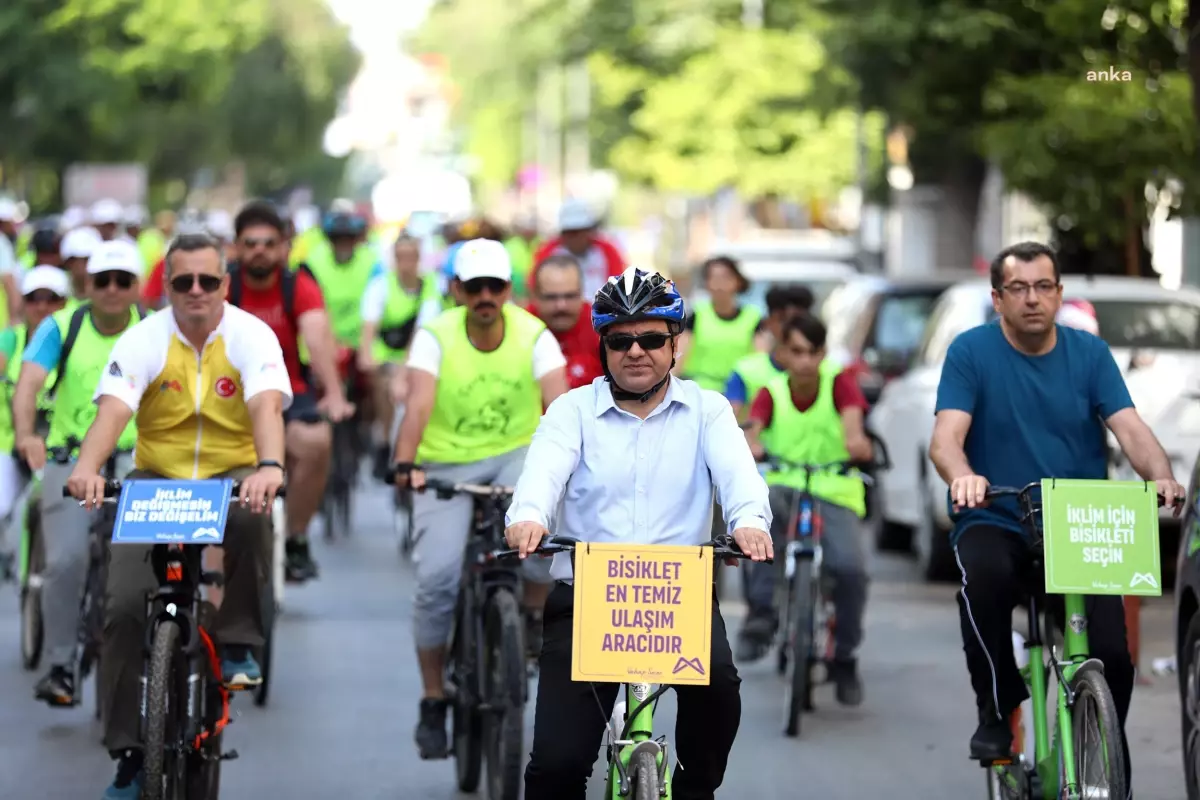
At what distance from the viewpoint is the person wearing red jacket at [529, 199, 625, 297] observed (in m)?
13.8

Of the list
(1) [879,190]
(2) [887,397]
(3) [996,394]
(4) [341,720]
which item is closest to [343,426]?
(2) [887,397]

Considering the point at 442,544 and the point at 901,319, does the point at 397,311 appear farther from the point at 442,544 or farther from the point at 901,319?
the point at 442,544

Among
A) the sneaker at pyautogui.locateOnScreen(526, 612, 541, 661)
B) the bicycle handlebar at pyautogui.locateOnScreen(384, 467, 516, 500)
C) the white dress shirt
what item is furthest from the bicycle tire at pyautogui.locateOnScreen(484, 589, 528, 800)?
the white dress shirt

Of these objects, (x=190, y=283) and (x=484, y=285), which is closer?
(x=190, y=283)

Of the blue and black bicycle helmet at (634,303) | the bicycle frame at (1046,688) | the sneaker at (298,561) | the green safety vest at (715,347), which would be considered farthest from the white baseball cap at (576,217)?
the blue and black bicycle helmet at (634,303)

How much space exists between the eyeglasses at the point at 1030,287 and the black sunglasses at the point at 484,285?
204 cm

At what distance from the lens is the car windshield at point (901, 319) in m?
18.4

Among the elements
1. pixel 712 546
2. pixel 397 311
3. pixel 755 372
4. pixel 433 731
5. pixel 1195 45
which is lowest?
pixel 433 731

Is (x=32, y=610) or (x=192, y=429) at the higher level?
(x=192, y=429)

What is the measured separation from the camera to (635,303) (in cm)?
628

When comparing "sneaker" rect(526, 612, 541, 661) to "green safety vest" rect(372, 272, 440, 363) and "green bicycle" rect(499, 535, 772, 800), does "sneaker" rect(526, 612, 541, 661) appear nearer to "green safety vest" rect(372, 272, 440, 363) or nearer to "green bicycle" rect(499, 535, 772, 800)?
"green bicycle" rect(499, 535, 772, 800)

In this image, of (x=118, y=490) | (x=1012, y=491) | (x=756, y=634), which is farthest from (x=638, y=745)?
(x=756, y=634)

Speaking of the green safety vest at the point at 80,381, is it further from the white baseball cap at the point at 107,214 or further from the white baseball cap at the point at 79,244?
the white baseball cap at the point at 107,214

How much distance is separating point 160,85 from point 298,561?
4144 cm
